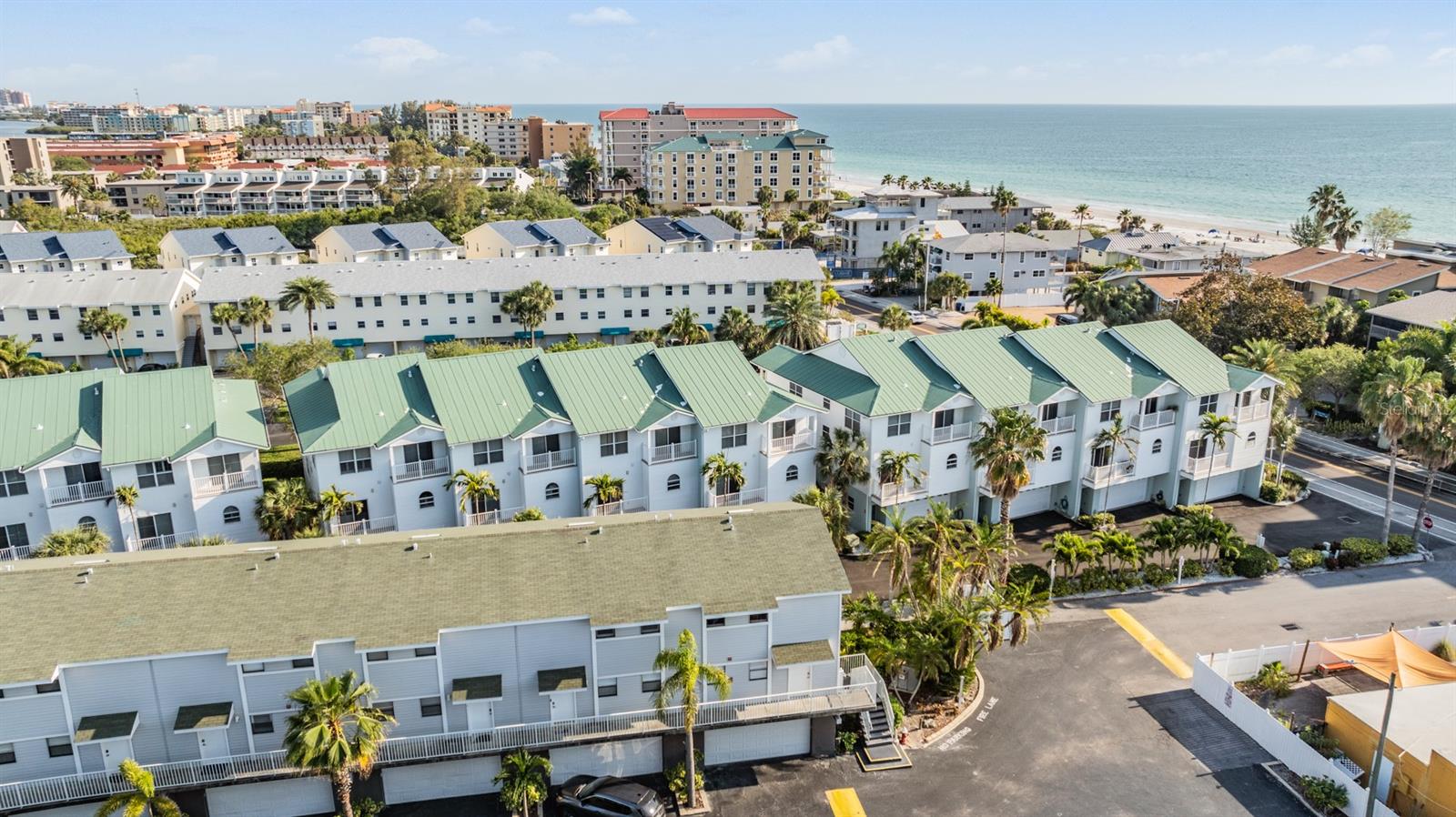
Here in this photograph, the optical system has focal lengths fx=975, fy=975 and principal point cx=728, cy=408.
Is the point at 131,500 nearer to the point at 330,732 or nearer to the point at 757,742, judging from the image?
the point at 330,732

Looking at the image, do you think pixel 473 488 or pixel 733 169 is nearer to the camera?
pixel 473 488

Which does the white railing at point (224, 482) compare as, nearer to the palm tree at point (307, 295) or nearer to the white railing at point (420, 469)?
the white railing at point (420, 469)

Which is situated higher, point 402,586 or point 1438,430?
point 1438,430

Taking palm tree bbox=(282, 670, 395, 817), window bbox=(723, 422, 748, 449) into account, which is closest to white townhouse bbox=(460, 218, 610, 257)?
window bbox=(723, 422, 748, 449)

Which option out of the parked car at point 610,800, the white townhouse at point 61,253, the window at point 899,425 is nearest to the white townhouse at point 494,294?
the white townhouse at point 61,253

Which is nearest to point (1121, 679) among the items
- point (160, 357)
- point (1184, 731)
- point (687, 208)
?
point (1184, 731)

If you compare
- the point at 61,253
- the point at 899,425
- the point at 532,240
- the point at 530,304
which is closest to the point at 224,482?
the point at 899,425

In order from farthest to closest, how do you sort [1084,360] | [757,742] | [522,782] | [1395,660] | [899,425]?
[1084,360] < [899,425] < [1395,660] < [757,742] < [522,782]

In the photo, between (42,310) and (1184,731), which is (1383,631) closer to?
(1184,731)
